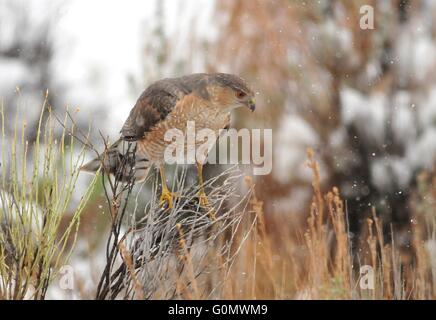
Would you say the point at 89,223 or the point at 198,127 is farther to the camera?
the point at 89,223

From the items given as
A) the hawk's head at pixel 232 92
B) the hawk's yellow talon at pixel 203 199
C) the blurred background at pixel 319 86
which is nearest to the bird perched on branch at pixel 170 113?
the hawk's head at pixel 232 92

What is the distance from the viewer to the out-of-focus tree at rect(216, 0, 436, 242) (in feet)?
25.3

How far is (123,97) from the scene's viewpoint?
25.8ft

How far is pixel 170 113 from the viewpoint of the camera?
420 cm

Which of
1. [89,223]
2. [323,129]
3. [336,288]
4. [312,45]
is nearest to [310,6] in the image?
[312,45]

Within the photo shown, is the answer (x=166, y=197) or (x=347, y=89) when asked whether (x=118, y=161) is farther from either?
(x=347, y=89)

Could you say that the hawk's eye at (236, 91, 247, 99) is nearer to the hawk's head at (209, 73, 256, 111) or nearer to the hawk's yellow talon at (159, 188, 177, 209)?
the hawk's head at (209, 73, 256, 111)

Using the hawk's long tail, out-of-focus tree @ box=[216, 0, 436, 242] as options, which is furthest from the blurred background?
the hawk's long tail

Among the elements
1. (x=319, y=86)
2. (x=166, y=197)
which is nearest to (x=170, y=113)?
(x=166, y=197)

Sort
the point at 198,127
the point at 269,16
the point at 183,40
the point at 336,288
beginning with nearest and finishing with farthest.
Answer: the point at 336,288 → the point at 198,127 → the point at 183,40 → the point at 269,16

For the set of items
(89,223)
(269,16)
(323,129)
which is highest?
(269,16)
